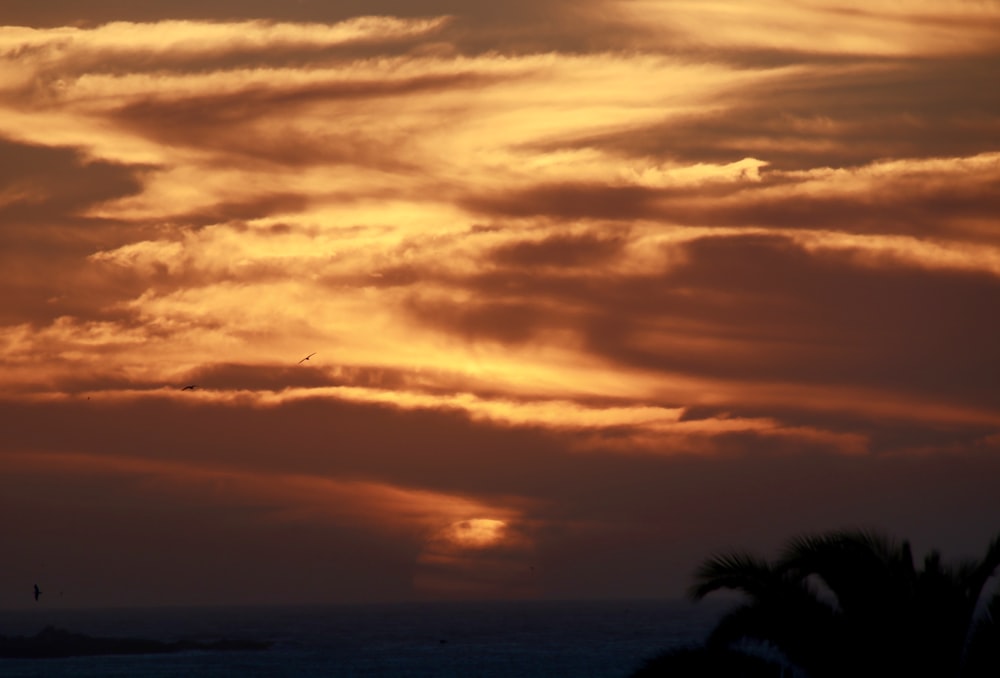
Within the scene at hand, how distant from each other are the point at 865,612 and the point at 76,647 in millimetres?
177375

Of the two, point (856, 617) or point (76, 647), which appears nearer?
point (856, 617)

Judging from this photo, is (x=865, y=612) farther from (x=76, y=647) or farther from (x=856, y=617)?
(x=76, y=647)

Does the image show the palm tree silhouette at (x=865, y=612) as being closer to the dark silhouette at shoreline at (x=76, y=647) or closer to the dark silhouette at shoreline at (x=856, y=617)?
the dark silhouette at shoreline at (x=856, y=617)

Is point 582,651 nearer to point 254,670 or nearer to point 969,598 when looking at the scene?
point 254,670

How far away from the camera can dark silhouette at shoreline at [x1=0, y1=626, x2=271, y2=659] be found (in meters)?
178

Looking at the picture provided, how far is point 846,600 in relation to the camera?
76.1ft

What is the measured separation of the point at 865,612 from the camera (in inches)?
905

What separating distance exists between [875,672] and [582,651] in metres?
162

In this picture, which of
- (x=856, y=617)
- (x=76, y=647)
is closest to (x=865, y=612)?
(x=856, y=617)

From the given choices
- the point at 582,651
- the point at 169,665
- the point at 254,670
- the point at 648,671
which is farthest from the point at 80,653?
the point at 648,671

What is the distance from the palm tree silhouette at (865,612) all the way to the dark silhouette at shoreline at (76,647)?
165844 millimetres

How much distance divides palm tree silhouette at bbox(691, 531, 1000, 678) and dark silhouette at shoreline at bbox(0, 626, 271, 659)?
544 ft

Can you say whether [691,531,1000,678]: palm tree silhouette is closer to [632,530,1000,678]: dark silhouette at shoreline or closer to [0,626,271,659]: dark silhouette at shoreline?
[632,530,1000,678]: dark silhouette at shoreline

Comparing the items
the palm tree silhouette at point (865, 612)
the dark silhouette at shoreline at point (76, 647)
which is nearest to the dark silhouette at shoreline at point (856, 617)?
the palm tree silhouette at point (865, 612)
